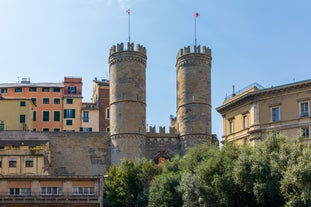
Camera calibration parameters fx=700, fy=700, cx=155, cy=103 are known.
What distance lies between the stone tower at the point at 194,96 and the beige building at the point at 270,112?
9.79 m

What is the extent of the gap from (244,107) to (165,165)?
9372mm

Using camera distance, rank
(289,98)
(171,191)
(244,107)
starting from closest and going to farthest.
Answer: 1. (171,191)
2. (289,98)
3. (244,107)

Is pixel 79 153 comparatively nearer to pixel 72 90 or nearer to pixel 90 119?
pixel 90 119

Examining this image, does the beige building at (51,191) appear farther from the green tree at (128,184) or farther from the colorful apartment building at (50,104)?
the colorful apartment building at (50,104)

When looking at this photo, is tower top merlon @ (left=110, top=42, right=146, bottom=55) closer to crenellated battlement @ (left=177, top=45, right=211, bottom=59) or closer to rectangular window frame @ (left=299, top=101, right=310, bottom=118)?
crenellated battlement @ (left=177, top=45, right=211, bottom=59)

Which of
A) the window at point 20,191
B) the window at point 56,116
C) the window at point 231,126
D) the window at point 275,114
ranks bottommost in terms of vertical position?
the window at point 20,191

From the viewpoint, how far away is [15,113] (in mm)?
79250

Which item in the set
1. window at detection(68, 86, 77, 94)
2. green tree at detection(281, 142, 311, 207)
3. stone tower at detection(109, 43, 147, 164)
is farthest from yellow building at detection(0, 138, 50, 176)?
green tree at detection(281, 142, 311, 207)

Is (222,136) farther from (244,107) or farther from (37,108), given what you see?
(37,108)

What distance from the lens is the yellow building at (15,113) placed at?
259 feet

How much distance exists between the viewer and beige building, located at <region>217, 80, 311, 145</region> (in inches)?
A: 2270

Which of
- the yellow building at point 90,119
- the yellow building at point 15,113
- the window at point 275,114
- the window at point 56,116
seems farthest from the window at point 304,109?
the window at point 56,116

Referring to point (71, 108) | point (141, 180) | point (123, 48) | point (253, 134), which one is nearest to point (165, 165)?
point (141, 180)

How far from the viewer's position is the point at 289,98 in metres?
58.7
